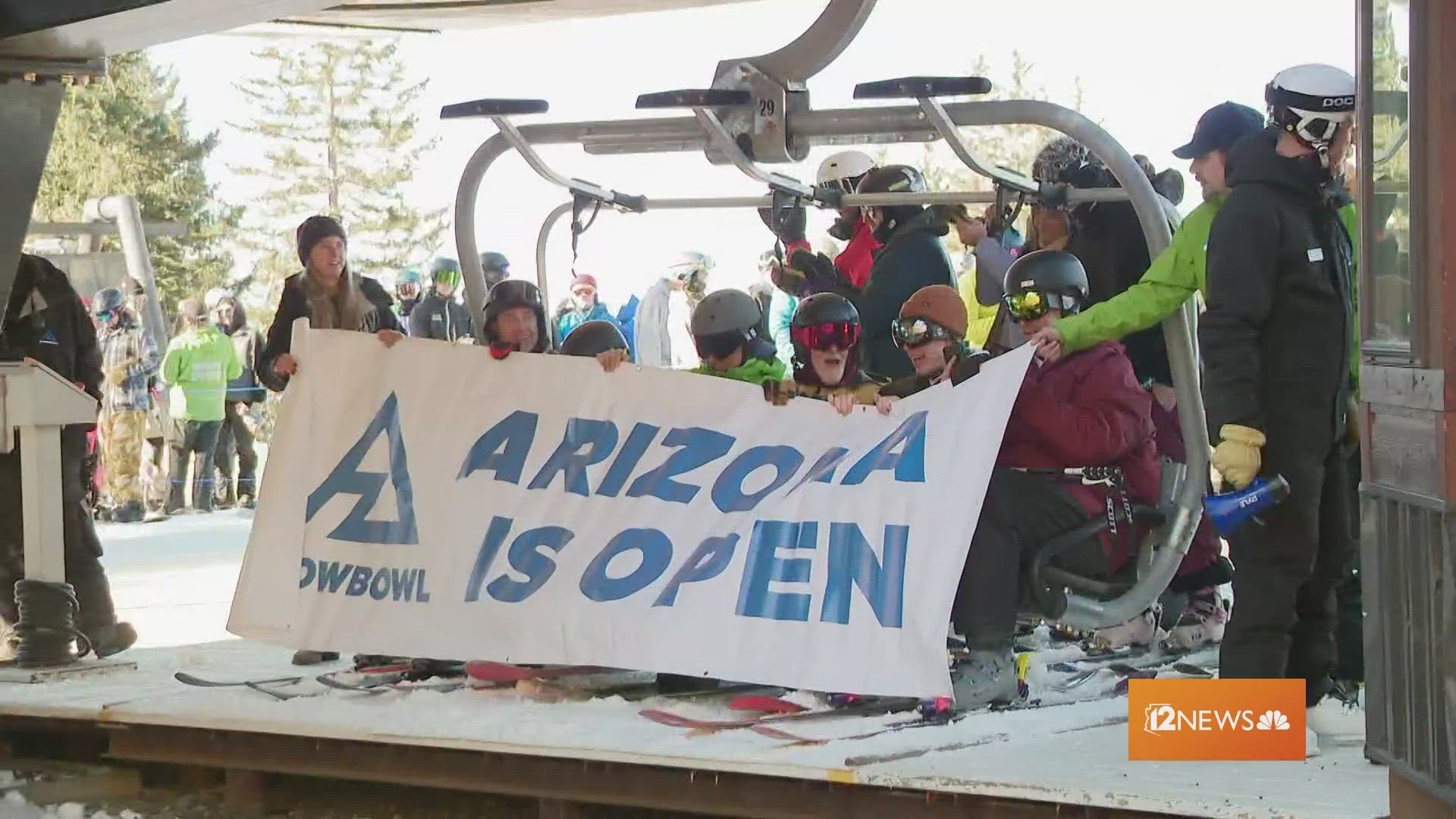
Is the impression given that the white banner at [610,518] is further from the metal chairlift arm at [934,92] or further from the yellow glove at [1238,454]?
the metal chairlift arm at [934,92]

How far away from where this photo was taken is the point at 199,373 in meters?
16.1

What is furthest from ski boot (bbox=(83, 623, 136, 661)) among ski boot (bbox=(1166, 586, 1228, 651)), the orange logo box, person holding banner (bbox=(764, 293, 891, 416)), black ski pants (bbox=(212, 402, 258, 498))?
black ski pants (bbox=(212, 402, 258, 498))

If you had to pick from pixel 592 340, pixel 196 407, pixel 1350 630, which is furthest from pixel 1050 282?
pixel 196 407

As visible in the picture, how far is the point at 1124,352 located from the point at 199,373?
11.7 m

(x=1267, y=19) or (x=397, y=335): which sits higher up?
(x=1267, y=19)

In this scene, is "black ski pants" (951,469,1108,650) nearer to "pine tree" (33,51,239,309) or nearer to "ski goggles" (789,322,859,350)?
"ski goggles" (789,322,859,350)

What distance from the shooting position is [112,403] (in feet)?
53.3

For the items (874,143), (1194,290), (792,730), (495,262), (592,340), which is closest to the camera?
(792,730)

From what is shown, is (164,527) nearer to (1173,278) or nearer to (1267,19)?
(1173,278)

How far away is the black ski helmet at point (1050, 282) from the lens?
588 cm

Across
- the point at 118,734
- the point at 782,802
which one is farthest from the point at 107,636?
the point at 782,802

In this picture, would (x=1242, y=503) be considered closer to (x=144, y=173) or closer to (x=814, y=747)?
(x=814, y=747)

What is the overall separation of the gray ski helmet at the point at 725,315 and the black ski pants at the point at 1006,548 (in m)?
1.14

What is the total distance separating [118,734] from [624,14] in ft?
27.1
